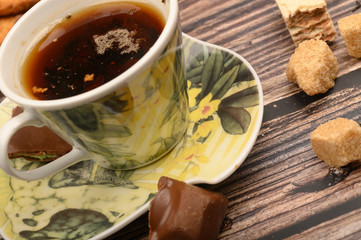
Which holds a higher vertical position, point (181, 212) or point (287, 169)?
point (181, 212)

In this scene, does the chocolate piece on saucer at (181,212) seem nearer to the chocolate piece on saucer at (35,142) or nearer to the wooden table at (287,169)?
the wooden table at (287,169)

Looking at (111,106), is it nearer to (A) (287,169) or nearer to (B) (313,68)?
(A) (287,169)

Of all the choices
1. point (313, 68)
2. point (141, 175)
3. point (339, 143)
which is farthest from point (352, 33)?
point (141, 175)

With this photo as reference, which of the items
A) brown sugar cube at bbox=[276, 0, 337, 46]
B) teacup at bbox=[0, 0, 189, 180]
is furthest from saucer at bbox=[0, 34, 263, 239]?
brown sugar cube at bbox=[276, 0, 337, 46]

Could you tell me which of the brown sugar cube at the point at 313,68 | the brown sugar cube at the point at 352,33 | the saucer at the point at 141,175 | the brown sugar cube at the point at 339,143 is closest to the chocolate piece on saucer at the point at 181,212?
the saucer at the point at 141,175

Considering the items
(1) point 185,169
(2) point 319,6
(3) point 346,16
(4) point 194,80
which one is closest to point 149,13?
(4) point 194,80

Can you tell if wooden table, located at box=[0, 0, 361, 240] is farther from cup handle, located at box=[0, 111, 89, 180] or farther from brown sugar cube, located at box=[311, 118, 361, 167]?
cup handle, located at box=[0, 111, 89, 180]
